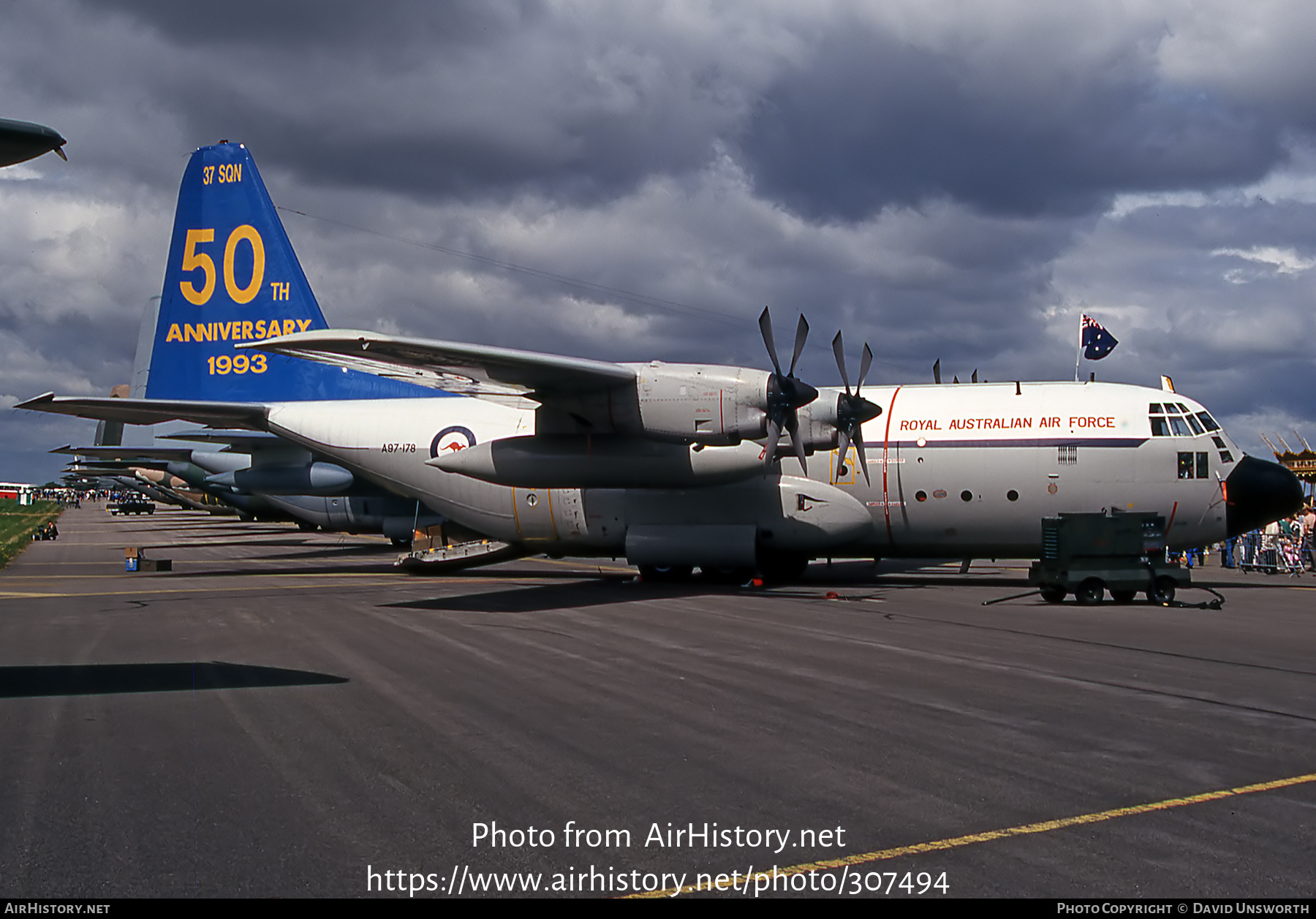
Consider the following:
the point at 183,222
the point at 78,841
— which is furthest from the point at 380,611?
the point at 183,222

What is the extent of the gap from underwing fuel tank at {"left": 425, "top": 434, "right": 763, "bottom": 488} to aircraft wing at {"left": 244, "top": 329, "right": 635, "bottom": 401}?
1168mm

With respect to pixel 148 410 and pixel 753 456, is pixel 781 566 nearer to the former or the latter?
pixel 753 456

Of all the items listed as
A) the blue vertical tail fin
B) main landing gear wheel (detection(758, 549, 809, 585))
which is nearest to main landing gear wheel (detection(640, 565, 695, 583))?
main landing gear wheel (detection(758, 549, 809, 585))

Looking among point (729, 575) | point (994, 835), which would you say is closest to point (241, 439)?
point (729, 575)

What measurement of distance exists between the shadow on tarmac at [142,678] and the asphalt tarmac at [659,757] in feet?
0.18

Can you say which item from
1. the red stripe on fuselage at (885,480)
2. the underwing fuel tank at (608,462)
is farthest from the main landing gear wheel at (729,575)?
the red stripe on fuselage at (885,480)

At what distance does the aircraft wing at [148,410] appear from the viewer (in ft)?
63.4

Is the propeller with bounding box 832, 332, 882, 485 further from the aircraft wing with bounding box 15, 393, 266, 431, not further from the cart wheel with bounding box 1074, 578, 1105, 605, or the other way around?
the aircraft wing with bounding box 15, 393, 266, 431

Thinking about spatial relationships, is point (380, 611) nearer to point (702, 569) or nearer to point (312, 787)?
point (702, 569)

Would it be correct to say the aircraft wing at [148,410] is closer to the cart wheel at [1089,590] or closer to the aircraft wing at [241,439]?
the aircraft wing at [241,439]

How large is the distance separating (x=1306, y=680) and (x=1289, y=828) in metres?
5.59

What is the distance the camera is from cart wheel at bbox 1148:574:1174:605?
56.3ft

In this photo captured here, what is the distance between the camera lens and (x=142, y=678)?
9953mm

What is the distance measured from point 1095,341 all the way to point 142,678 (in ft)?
89.9
